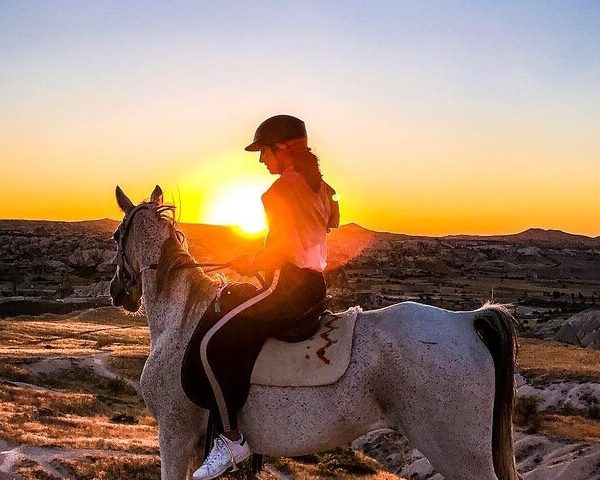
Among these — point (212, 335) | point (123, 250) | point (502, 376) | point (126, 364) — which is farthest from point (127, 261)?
point (126, 364)

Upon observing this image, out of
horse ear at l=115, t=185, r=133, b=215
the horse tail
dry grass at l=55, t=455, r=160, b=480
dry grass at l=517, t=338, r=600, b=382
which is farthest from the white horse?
dry grass at l=517, t=338, r=600, b=382

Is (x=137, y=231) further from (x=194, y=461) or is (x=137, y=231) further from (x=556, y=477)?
(x=556, y=477)

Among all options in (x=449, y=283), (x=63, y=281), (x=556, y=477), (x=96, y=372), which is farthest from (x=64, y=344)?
(x=449, y=283)

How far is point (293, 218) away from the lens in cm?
604

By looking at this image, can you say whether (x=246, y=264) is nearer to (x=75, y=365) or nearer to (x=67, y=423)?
(x=67, y=423)

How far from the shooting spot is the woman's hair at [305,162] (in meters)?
6.19

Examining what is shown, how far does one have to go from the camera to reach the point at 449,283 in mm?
145750

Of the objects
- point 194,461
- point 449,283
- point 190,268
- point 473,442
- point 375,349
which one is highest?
point 190,268

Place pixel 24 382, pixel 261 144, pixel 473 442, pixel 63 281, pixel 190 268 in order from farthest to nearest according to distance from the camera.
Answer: pixel 63 281, pixel 24 382, pixel 190 268, pixel 261 144, pixel 473 442

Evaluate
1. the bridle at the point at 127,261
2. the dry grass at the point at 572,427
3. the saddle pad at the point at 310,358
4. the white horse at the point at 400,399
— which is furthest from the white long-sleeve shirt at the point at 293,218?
the dry grass at the point at 572,427

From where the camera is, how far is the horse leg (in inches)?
249

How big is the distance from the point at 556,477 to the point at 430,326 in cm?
1672

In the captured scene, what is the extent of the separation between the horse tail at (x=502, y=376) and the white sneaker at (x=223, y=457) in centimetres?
231

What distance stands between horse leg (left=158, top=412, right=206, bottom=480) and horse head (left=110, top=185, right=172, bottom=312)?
5.00ft
